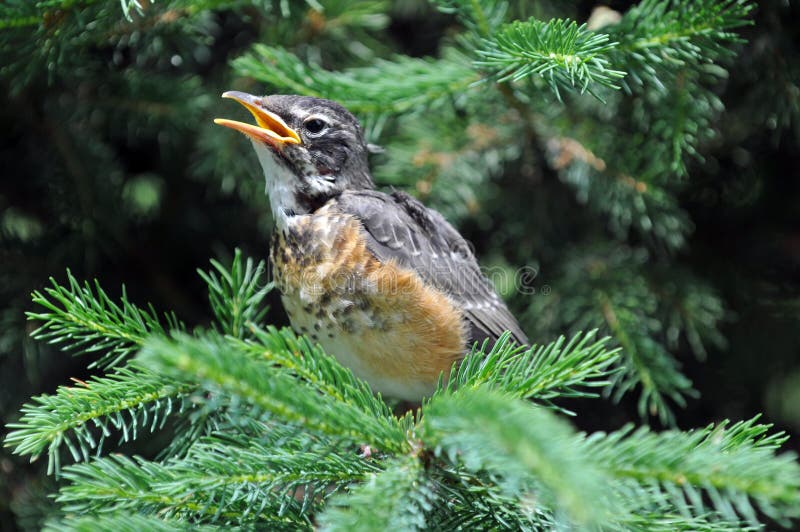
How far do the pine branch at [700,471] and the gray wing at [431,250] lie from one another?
1.43m

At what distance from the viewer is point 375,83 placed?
9.21 ft

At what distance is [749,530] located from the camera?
165 cm

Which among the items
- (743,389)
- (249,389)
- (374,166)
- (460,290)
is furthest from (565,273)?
(249,389)

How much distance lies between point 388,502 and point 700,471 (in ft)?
1.99

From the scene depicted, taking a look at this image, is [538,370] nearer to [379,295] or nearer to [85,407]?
[379,295]

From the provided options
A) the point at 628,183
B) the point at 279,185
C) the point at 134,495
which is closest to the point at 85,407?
the point at 134,495

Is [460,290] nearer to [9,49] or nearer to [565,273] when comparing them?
[565,273]

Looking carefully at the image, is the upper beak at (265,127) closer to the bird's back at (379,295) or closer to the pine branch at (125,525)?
the bird's back at (379,295)

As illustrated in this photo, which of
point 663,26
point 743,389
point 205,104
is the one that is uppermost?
point 663,26

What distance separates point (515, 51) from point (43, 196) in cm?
222

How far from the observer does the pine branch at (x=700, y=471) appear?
1281mm

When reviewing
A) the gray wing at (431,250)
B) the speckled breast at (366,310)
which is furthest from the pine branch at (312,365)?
the gray wing at (431,250)

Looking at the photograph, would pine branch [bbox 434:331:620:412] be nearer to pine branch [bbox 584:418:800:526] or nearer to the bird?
Answer: pine branch [bbox 584:418:800:526]

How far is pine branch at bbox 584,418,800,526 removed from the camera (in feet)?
4.20
